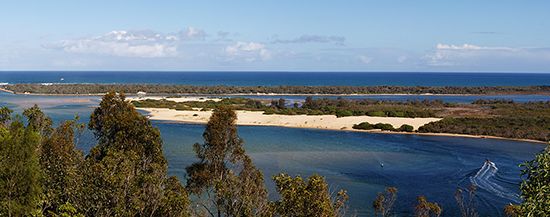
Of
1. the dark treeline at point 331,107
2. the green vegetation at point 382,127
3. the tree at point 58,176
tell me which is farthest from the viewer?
the dark treeline at point 331,107

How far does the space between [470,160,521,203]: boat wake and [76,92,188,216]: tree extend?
89.1ft

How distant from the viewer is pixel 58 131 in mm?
31953

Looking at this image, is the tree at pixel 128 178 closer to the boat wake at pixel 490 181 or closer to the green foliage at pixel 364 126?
the boat wake at pixel 490 181

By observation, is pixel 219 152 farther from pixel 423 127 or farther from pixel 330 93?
pixel 330 93

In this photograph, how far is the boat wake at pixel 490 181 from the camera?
4142 cm

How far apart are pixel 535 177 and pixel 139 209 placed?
13528 mm

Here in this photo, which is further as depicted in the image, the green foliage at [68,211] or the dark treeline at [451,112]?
the dark treeline at [451,112]

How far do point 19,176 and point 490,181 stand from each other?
38.6 metres

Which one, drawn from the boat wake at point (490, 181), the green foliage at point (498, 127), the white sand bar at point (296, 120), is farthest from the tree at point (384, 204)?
the white sand bar at point (296, 120)

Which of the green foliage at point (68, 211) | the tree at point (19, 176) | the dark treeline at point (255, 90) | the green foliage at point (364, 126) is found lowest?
the green foliage at point (364, 126)

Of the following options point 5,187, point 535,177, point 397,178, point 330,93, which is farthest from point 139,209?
point 330,93

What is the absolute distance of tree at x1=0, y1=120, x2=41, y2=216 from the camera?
1845cm

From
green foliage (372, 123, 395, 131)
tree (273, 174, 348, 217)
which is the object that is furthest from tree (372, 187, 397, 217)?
green foliage (372, 123, 395, 131)

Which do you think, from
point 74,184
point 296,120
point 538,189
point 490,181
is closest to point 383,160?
point 490,181
